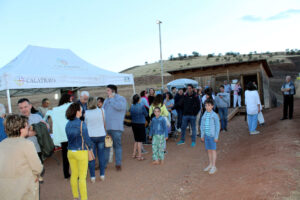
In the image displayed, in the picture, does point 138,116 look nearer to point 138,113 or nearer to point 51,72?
point 138,113

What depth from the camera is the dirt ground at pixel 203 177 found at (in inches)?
155

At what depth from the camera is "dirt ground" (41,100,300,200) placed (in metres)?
3.95

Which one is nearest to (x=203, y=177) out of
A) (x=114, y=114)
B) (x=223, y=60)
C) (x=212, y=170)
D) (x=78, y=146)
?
(x=212, y=170)

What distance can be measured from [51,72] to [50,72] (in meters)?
0.04

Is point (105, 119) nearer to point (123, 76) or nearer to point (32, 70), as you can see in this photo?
point (32, 70)

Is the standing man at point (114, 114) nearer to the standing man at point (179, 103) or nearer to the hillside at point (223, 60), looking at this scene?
the standing man at point (179, 103)

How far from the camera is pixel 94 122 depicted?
507 cm

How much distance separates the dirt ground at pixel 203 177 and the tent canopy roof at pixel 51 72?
2.53 m

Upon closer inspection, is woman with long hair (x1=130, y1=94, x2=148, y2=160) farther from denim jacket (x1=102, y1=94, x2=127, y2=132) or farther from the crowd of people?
denim jacket (x1=102, y1=94, x2=127, y2=132)

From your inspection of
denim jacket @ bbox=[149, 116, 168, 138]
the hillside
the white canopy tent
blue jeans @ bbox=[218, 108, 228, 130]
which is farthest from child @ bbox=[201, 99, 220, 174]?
the hillside

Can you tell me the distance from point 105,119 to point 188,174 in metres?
2.26

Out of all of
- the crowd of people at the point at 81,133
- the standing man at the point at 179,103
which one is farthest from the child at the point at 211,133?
the standing man at the point at 179,103

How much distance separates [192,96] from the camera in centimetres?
806

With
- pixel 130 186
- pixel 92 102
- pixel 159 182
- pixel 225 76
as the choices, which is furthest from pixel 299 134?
pixel 225 76
